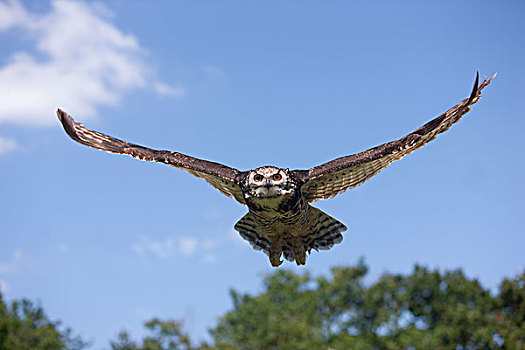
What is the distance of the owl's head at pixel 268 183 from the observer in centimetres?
919

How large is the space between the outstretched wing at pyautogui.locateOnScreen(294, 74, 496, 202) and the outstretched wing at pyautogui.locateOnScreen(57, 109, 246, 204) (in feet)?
3.82

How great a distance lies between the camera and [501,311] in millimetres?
51219

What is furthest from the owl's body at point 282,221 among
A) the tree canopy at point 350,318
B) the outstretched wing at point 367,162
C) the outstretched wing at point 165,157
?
the tree canopy at point 350,318

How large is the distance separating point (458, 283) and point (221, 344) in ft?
75.7

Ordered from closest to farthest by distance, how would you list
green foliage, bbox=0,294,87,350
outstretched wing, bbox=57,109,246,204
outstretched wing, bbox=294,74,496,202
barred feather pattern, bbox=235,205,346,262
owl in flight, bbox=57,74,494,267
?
outstretched wing, bbox=294,74,496,202 < owl in flight, bbox=57,74,494,267 < outstretched wing, bbox=57,109,246,204 < barred feather pattern, bbox=235,205,346,262 < green foliage, bbox=0,294,87,350

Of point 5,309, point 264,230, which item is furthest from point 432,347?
point 264,230

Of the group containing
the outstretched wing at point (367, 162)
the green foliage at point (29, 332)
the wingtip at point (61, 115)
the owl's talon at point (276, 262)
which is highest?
the green foliage at point (29, 332)

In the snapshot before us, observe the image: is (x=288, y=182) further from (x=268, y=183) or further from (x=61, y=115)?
(x=61, y=115)

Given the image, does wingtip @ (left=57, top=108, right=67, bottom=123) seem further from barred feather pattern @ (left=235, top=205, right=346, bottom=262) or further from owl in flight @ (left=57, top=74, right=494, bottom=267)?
barred feather pattern @ (left=235, top=205, right=346, bottom=262)

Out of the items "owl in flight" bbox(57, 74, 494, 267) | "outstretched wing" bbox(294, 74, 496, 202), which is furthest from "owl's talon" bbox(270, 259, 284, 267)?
"outstretched wing" bbox(294, 74, 496, 202)

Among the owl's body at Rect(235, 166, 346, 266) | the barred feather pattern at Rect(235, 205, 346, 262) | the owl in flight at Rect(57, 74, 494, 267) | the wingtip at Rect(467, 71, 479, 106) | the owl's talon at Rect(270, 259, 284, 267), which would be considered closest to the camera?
the wingtip at Rect(467, 71, 479, 106)

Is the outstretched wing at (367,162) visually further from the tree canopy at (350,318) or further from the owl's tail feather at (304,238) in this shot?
the tree canopy at (350,318)

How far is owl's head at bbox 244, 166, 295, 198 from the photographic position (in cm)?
919

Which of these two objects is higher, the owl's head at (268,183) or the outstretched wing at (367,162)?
the outstretched wing at (367,162)
